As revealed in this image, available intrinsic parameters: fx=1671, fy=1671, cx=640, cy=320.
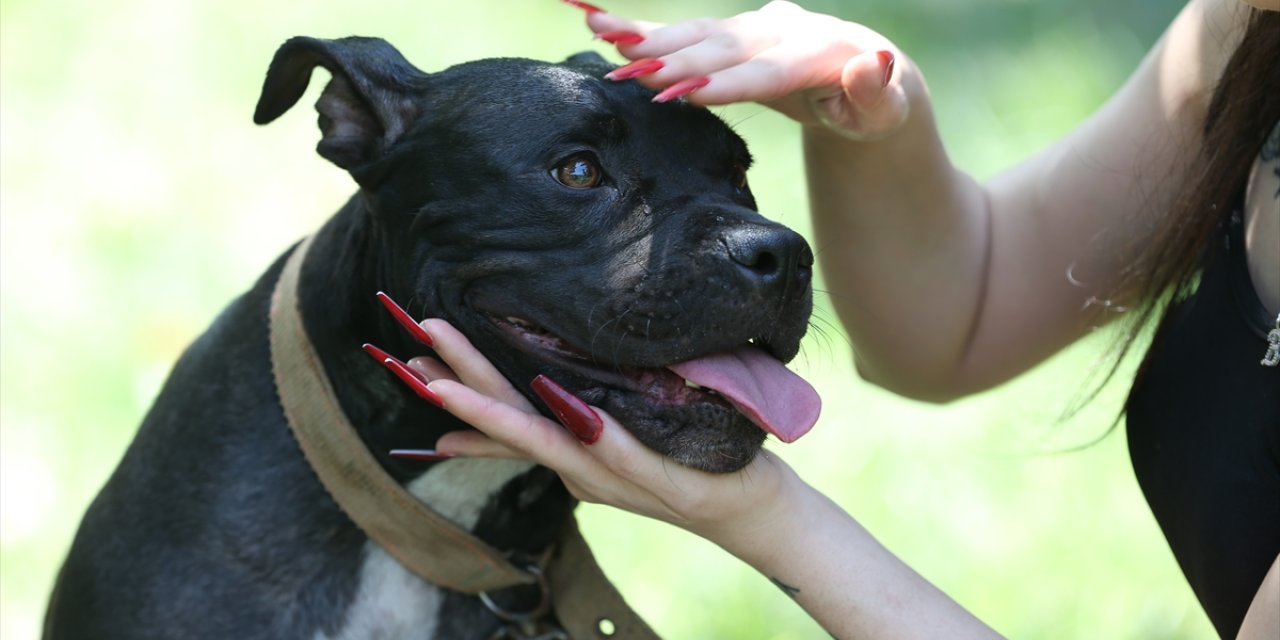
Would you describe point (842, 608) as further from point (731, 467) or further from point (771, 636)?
point (771, 636)

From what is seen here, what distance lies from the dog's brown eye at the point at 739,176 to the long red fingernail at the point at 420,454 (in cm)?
76

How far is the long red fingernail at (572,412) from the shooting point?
8.92ft

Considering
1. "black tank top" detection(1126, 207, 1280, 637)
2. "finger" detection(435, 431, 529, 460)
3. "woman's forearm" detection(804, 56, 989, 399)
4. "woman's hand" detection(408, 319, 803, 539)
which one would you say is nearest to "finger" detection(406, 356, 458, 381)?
"woman's hand" detection(408, 319, 803, 539)

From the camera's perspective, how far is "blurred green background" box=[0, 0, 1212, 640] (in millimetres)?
5055

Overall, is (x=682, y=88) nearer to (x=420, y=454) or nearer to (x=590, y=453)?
(x=590, y=453)

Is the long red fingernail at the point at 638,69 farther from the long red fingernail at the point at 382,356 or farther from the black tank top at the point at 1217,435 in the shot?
the black tank top at the point at 1217,435

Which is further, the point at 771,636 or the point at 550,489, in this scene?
the point at 771,636

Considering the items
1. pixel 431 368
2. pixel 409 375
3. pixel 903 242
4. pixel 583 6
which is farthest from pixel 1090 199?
pixel 409 375

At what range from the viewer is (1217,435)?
10.1 ft

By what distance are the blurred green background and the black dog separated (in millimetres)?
1134

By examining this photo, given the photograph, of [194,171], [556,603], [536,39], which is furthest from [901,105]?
[536,39]

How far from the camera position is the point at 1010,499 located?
5.52 m

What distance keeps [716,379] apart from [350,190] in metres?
4.60

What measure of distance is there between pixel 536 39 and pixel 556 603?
5.30m
